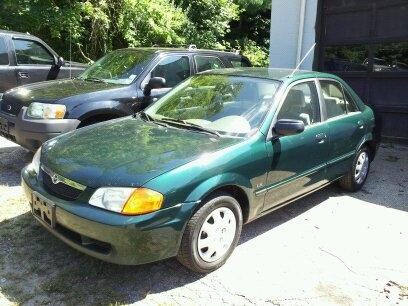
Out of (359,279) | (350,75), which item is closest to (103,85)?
(359,279)

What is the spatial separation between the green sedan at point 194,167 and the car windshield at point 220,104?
10mm

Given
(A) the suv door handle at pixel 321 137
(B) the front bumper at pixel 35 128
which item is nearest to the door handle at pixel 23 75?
(B) the front bumper at pixel 35 128

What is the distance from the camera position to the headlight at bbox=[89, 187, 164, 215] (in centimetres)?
294

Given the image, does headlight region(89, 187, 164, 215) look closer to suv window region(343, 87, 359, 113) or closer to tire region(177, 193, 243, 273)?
tire region(177, 193, 243, 273)

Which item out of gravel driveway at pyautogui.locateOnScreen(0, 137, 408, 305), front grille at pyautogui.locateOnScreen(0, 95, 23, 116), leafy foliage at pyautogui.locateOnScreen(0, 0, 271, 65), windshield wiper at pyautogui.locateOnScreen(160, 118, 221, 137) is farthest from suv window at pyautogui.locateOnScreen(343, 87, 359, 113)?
leafy foliage at pyautogui.locateOnScreen(0, 0, 271, 65)

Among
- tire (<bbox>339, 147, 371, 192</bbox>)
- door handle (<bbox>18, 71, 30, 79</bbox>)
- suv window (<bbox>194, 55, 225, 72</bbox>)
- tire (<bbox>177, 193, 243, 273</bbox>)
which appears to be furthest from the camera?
door handle (<bbox>18, 71, 30, 79</bbox>)

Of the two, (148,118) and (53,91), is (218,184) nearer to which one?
(148,118)

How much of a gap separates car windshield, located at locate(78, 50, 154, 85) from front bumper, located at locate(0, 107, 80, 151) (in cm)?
108

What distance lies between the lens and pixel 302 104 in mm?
4434

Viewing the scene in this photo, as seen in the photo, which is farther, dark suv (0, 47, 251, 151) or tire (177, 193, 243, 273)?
dark suv (0, 47, 251, 151)

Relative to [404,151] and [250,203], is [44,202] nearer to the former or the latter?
[250,203]

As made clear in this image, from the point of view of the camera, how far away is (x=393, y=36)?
26.2ft

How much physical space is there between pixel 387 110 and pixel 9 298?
7.23 m

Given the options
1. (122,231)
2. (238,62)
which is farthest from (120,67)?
(122,231)
